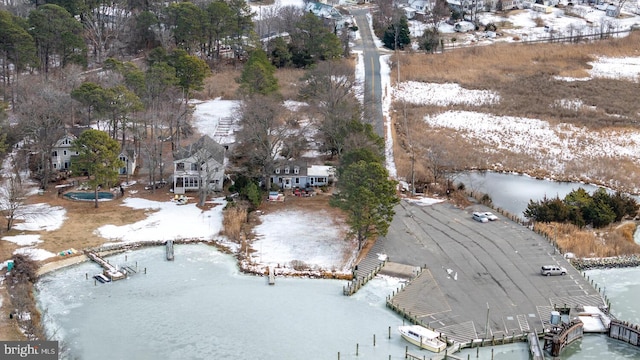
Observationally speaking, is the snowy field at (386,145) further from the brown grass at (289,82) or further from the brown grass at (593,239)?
the brown grass at (593,239)

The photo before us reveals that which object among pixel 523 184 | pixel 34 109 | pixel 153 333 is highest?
pixel 34 109

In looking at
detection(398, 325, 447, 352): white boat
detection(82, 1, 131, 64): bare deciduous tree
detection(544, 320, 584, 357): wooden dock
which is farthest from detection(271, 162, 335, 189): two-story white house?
detection(82, 1, 131, 64): bare deciduous tree

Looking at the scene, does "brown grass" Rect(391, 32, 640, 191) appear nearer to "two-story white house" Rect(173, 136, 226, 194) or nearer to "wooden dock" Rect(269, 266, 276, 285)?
"two-story white house" Rect(173, 136, 226, 194)

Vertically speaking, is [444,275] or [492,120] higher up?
[492,120]

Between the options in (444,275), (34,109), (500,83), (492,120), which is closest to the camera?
(444,275)

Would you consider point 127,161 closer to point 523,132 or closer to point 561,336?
point 561,336

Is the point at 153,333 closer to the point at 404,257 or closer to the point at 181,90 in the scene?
the point at 404,257

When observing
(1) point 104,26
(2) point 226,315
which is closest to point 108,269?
(2) point 226,315

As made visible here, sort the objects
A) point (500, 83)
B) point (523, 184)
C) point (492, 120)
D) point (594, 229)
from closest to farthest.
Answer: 1. point (594, 229)
2. point (523, 184)
3. point (492, 120)
4. point (500, 83)

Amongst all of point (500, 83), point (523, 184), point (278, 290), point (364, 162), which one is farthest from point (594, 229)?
point (500, 83)
